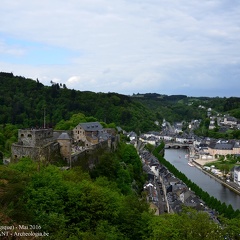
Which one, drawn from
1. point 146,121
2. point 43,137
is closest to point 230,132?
point 146,121

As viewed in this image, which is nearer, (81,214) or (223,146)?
(81,214)

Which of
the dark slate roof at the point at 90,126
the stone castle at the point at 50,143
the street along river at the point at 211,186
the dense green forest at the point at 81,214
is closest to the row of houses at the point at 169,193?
the street along river at the point at 211,186

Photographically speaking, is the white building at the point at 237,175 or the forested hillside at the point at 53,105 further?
the forested hillside at the point at 53,105

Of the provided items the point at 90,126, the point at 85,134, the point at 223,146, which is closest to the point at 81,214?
the point at 85,134

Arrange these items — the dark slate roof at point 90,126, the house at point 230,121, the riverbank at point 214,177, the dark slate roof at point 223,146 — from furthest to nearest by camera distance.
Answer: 1. the house at point 230,121
2. the dark slate roof at point 223,146
3. the riverbank at point 214,177
4. the dark slate roof at point 90,126

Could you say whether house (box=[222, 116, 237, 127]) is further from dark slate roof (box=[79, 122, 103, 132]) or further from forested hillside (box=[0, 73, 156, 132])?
dark slate roof (box=[79, 122, 103, 132])

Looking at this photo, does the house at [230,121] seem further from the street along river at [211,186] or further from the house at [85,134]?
the house at [85,134]

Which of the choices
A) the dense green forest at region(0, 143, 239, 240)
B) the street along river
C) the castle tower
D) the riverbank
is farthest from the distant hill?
the dense green forest at region(0, 143, 239, 240)

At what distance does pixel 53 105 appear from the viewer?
3093 inches

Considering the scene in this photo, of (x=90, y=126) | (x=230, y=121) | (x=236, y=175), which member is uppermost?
(x=90, y=126)

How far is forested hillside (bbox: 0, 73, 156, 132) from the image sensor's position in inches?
2699

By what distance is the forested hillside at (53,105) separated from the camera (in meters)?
68.6

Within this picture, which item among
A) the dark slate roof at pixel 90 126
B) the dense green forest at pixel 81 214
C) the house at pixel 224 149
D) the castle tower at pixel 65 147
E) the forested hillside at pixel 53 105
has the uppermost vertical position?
the forested hillside at pixel 53 105

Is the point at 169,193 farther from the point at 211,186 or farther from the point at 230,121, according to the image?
the point at 230,121
